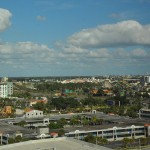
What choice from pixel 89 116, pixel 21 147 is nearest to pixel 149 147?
pixel 21 147

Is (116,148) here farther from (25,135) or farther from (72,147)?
(72,147)

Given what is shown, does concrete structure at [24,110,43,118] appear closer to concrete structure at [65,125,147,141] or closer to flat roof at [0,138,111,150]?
concrete structure at [65,125,147,141]

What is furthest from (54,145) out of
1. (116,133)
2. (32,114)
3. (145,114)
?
(145,114)

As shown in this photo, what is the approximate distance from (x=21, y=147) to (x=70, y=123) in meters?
21.2

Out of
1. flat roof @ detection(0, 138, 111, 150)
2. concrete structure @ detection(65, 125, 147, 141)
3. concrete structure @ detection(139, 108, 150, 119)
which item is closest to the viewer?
flat roof @ detection(0, 138, 111, 150)

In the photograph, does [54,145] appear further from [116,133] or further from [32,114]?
[32,114]

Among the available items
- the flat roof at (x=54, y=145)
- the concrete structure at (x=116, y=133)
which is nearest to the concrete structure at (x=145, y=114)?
the concrete structure at (x=116, y=133)

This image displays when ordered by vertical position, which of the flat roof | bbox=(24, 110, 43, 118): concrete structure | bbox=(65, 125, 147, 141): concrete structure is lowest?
bbox=(65, 125, 147, 141): concrete structure

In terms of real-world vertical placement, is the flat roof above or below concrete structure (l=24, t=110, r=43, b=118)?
above

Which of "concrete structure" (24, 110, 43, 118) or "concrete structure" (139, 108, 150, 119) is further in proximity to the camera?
"concrete structure" (139, 108, 150, 119)

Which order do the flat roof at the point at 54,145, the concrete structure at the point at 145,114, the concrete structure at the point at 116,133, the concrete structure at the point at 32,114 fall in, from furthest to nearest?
the concrete structure at the point at 145,114, the concrete structure at the point at 32,114, the concrete structure at the point at 116,133, the flat roof at the point at 54,145

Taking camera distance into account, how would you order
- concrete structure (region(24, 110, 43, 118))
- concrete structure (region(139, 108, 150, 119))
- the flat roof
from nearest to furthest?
the flat roof < concrete structure (region(24, 110, 43, 118)) < concrete structure (region(139, 108, 150, 119))

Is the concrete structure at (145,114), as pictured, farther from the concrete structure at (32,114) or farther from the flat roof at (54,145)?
the flat roof at (54,145)

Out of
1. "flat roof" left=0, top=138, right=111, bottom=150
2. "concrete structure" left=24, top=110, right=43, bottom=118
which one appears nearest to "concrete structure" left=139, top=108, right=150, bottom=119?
"concrete structure" left=24, top=110, right=43, bottom=118
